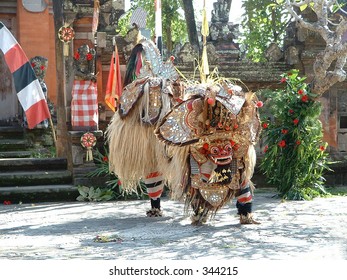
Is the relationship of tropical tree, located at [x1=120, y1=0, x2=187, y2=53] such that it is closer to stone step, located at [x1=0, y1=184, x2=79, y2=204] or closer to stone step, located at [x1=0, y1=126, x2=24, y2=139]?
stone step, located at [x1=0, y1=126, x2=24, y2=139]

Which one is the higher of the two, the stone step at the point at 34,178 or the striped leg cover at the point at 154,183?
the striped leg cover at the point at 154,183

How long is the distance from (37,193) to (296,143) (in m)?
3.84

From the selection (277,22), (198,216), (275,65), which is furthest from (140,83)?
(277,22)

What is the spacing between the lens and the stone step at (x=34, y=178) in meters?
10.6

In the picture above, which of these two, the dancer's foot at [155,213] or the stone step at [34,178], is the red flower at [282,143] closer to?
the dancer's foot at [155,213]

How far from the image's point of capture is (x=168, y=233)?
710cm

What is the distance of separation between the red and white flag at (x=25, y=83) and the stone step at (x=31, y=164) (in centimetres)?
82

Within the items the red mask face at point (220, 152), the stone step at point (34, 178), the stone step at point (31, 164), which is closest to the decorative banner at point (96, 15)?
the stone step at point (31, 164)

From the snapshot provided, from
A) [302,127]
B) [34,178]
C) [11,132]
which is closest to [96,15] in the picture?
[34,178]

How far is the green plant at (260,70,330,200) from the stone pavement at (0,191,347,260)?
600mm

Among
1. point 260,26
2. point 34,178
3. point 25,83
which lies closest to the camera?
point 25,83

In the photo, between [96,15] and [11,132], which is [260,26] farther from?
Result: [96,15]

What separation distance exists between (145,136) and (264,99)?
4.26 meters

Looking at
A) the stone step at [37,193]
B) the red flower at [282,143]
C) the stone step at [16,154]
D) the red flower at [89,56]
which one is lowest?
the stone step at [37,193]
